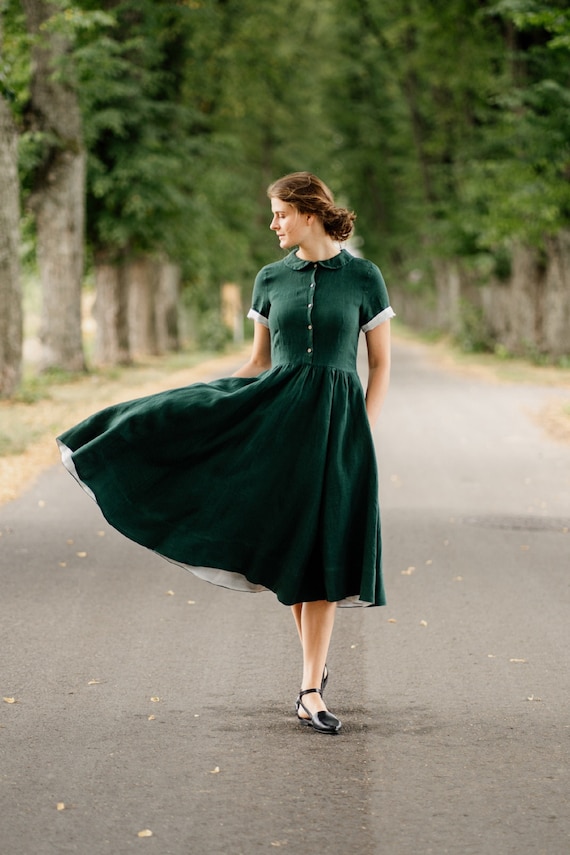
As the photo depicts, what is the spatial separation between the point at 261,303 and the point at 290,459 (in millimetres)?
679

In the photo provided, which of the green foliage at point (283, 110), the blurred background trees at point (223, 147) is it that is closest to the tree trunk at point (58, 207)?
the blurred background trees at point (223, 147)

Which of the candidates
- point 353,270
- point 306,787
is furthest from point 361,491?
point 306,787

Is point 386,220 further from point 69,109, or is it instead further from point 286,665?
point 286,665

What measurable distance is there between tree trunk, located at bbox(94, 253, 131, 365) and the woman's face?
23.4 m

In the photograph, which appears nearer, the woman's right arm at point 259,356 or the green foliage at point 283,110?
the woman's right arm at point 259,356

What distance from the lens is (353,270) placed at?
472 cm

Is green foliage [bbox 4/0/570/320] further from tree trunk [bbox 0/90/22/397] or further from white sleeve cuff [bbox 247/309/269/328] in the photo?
white sleeve cuff [bbox 247/309/269/328]

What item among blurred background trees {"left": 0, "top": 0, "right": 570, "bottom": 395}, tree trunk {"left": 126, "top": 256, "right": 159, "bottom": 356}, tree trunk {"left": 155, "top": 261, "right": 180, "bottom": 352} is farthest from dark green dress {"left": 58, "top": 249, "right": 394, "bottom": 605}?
tree trunk {"left": 155, "top": 261, "right": 180, "bottom": 352}

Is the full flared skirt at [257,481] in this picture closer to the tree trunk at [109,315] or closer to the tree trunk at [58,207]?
the tree trunk at [58,207]

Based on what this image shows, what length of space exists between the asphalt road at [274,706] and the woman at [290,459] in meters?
0.43

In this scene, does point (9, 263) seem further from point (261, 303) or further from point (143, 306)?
point (143, 306)

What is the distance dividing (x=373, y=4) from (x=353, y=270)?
39043 millimetres

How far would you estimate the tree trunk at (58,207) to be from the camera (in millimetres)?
22109

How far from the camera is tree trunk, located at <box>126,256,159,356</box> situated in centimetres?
3081
